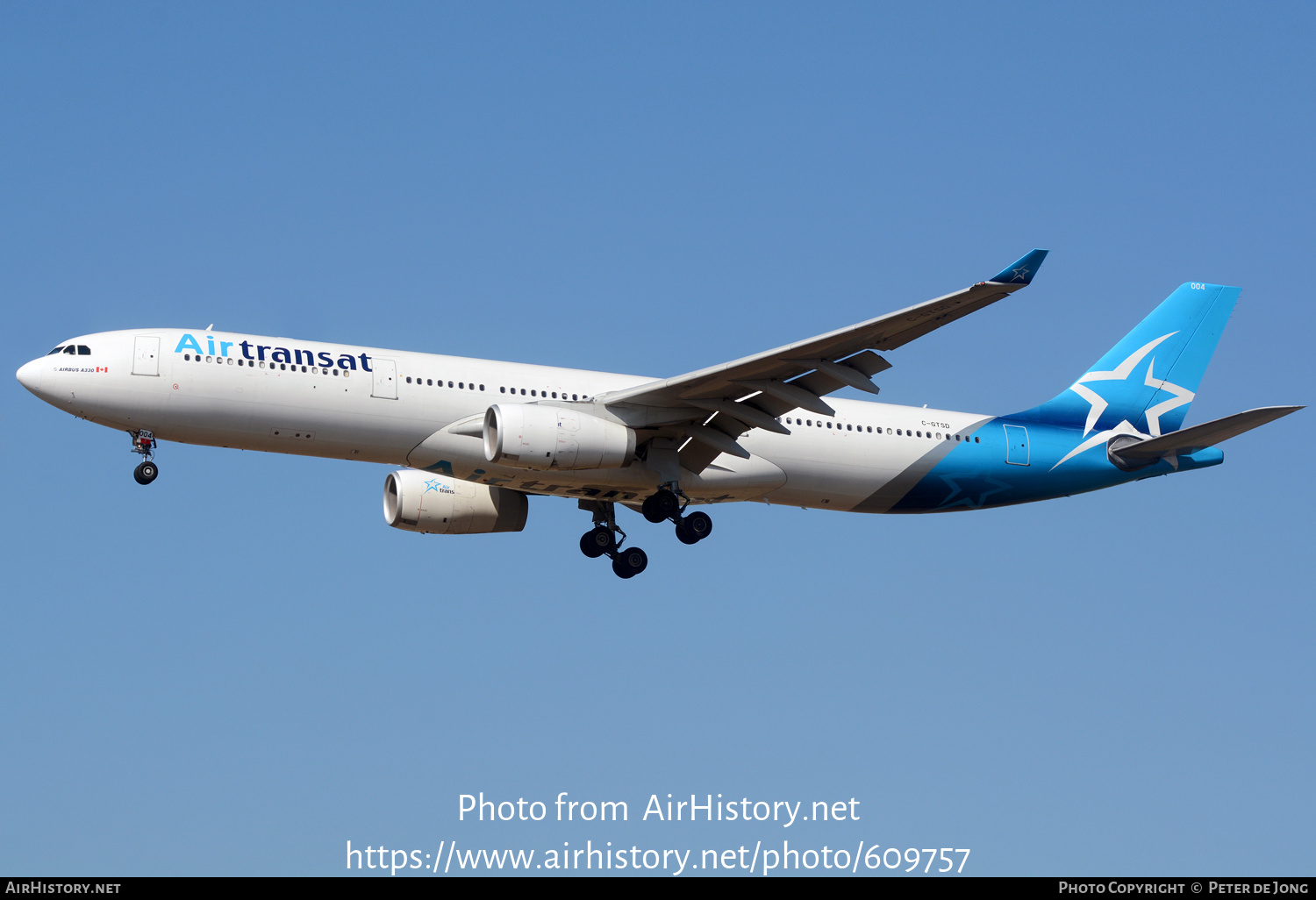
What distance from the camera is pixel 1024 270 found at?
2734 cm

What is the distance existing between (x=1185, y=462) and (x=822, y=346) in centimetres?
1239

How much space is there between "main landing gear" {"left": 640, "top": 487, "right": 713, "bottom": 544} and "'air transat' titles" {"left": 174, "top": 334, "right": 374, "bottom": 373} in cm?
708

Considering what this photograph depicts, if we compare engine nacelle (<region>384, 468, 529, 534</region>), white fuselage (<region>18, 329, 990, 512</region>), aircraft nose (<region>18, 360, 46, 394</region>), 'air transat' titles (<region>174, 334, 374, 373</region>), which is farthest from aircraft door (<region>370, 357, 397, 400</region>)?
aircraft nose (<region>18, 360, 46, 394</region>)

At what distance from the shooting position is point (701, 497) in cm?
3591

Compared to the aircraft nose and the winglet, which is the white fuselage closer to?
the aircraft nose

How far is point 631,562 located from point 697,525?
283 centimetres

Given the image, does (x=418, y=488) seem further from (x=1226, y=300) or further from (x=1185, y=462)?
(x=1226, y=300)

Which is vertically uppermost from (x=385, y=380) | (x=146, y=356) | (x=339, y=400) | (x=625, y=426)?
(x=146, y=356)

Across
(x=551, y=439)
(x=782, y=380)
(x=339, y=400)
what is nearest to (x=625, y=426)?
(x=551, y=439)

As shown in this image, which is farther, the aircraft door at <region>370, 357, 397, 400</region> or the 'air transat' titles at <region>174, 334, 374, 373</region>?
the aircraft door at <region>370, 357, 397, 400</region>

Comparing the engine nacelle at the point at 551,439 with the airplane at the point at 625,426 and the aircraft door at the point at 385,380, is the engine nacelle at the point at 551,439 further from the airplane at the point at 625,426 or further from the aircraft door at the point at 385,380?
the aircraft door at the point at 385,380

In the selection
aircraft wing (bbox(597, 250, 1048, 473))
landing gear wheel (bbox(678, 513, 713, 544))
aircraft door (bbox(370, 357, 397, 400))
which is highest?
aircraft door (bbox(370, 357, 397, 400))

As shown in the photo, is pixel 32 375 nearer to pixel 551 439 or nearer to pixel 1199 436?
pixel 551 439

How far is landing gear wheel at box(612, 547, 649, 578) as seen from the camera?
37.8 m
